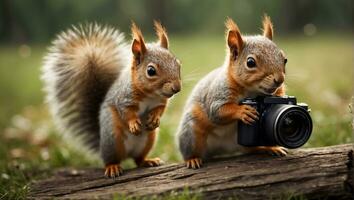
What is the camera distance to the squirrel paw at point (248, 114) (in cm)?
233

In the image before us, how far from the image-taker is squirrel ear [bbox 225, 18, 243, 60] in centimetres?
240

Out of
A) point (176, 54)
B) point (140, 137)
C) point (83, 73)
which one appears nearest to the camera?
point (140, 137)

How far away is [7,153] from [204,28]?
22.4ft

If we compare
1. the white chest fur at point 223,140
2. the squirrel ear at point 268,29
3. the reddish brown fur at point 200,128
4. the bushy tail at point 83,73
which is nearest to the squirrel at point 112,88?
the bushy tail at point 83,73

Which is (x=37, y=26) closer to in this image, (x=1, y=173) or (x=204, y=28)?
(x=204, y=28)

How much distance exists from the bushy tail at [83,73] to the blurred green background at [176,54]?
27cm

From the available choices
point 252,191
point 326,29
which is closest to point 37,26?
point 326,29

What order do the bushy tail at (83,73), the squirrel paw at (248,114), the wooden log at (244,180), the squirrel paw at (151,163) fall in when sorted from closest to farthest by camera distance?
the wooden log at (244,180), the squirrel paw at (248,114), the squirrel paw at (151,163), the bushy tail at (83,73)

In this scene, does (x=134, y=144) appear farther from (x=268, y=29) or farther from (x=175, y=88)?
(x=268, y=29)

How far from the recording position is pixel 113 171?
2.67m

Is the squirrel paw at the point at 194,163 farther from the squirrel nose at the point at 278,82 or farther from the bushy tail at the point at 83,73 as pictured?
the bushy tail at the point at 83,73

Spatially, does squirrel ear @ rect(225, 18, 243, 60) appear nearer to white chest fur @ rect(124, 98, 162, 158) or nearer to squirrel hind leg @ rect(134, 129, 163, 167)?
white chest fur @ rect(124, 98, 162, 158)

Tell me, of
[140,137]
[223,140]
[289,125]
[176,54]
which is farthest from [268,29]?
[176,54]

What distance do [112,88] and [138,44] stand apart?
1.09ft
